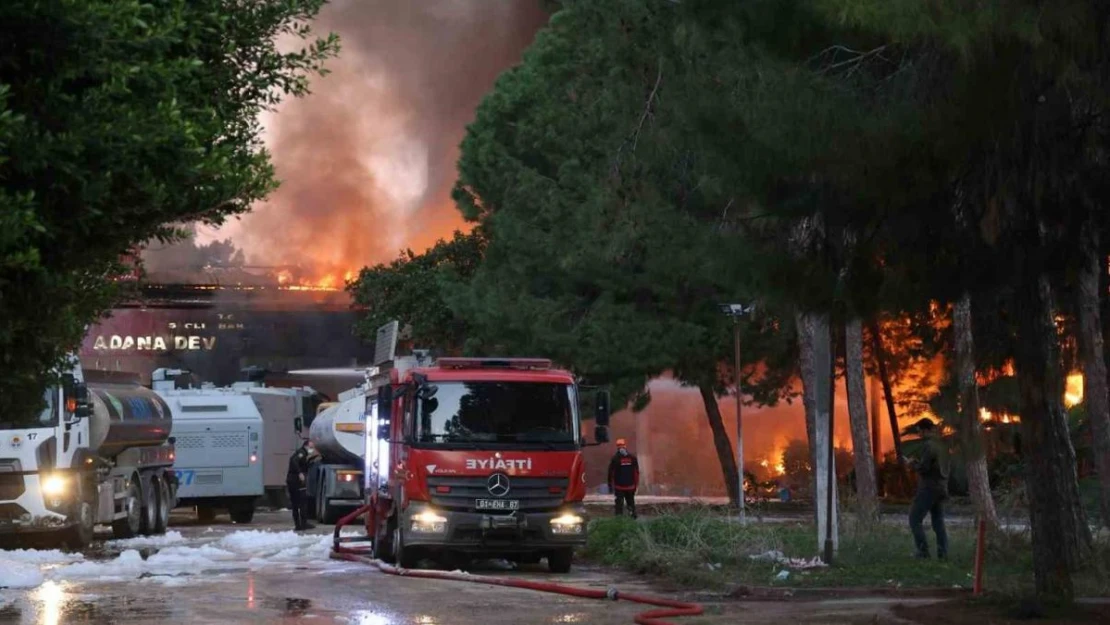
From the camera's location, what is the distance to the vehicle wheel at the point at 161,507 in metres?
31.8

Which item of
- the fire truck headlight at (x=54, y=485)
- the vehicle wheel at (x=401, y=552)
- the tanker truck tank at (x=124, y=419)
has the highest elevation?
the tanker truck tank at (x=124, y=419)

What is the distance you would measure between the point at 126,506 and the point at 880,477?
67.4 feet

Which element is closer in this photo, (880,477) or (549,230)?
(549,230)

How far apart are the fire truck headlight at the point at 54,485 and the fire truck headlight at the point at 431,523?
26.1 feet

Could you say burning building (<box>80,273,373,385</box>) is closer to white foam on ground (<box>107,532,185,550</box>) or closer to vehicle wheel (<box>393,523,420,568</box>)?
white foam on ground (<box>107,532,185,550</box>)

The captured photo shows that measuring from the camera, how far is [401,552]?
798 inches

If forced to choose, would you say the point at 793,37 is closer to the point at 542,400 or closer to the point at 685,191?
the point at 542,400

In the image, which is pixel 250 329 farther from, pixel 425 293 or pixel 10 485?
pixel 10 485

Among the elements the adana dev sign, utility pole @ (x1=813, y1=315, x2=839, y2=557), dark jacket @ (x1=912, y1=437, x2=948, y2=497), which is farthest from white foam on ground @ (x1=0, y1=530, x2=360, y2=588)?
the adana dev sign

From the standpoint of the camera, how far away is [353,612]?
15.4 meters

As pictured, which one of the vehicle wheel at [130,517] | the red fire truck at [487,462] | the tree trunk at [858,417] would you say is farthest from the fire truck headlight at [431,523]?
the vehicle wheel at [130,517]

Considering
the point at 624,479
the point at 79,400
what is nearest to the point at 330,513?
the point at 624,479

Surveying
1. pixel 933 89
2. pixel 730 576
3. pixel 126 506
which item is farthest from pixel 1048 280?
pixel 126 506

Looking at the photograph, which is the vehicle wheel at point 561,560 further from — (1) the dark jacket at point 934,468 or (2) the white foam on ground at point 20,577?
(2) the white foam on ground at point 20,577
